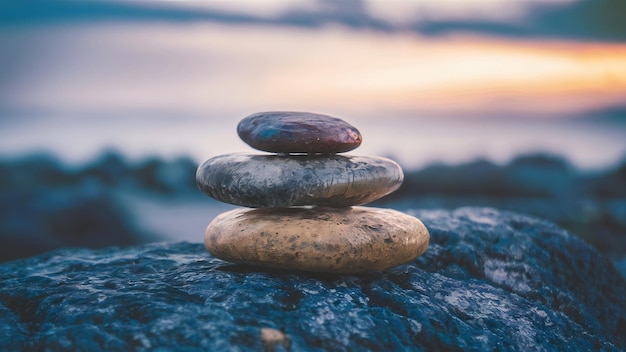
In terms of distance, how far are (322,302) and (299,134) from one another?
1.07m

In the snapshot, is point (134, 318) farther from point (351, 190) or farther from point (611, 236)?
point (611, 236)

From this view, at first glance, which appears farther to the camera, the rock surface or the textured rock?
the textured rock

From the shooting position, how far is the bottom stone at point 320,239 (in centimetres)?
358

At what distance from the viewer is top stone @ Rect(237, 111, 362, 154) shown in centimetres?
375

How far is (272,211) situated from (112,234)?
8.67 m

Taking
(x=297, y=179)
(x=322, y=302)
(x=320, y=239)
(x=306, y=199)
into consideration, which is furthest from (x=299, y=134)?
(x=322, y=302)

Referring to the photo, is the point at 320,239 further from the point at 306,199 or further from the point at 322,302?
the point at 322,302

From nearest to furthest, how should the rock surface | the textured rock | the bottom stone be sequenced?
1. the rock surface
2. the bottom stone
3. the textured rock

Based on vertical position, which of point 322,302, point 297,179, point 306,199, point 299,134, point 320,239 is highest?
point 299,134

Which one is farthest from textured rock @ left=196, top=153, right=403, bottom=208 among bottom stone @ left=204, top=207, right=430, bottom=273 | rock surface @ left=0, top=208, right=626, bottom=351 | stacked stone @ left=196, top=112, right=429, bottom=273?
rock surface @ left=0, top=208, right=626, bottom=351

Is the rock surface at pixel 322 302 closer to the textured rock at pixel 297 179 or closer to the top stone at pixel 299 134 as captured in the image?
the textured rock at pixel 297 179

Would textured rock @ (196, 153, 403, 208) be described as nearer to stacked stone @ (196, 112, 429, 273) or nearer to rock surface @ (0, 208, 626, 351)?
stacked stone @ (196, 112, 429, 273)

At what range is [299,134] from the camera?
3.75 metres

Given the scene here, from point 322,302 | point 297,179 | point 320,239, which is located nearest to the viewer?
point 322,302
